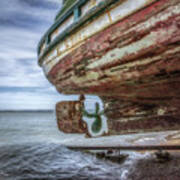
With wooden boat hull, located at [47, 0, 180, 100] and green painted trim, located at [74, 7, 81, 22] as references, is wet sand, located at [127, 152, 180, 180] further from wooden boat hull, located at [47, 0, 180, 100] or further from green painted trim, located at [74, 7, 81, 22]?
green painted trim, located at [74, 7, 81, 22]

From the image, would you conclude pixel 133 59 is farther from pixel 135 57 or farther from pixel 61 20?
pixel 61 20

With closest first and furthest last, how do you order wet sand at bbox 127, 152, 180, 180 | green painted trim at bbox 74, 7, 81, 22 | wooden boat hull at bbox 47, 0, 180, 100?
wooden boat hull at bbox 47, 0, 180, 100, green painted trim at bbox 74, 7, 81, 22, wet sand at bbox 127, 152, 180, 180

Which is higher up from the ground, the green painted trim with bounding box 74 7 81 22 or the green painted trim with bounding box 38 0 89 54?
the green painted trim with bounding box 38 0 89 54

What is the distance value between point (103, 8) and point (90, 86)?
0.95m

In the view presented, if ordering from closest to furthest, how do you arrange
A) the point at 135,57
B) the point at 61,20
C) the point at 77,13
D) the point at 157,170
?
the point at 135,57 < the point at 77,13 < the point at 61,20 < the point at 157,170

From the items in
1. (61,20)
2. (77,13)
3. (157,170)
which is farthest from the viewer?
(157,170)

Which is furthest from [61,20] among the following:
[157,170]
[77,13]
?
[157,170]

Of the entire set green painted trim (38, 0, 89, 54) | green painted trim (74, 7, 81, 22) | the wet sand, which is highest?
green painted trim (38, 0, 89, 54)

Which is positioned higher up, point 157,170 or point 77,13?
point 77,13

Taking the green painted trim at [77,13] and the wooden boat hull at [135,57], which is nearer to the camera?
the wooden boat hull at [135,57]

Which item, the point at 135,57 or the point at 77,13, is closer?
the point at 135,57

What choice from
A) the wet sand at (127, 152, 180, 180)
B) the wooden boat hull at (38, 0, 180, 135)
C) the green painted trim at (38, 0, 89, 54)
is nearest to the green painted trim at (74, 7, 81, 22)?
the green painted trim at (38, 0, 89, 54)

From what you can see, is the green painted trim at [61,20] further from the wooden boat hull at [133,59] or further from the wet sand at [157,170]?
the wet sand at [157,170]

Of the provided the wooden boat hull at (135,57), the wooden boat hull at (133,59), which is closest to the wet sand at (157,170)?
the wooden boat hull at (133,59)
